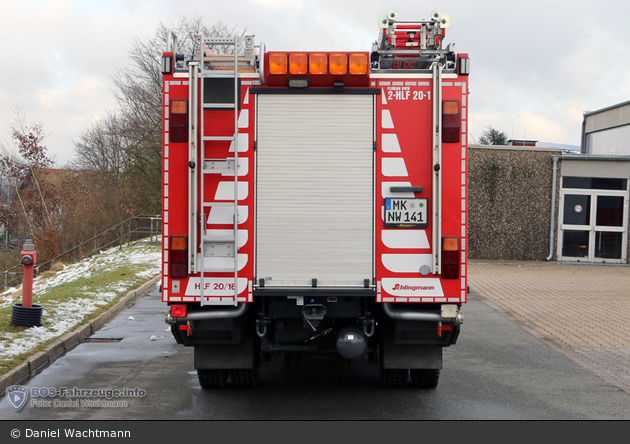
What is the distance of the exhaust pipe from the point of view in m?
5.10

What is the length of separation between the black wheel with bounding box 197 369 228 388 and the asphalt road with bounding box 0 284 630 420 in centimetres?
8

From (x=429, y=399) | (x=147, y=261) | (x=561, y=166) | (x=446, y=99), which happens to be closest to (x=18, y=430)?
(x=429, y=399)

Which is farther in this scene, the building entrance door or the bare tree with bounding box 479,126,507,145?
the bare tree with bounding box 479,126,507,145

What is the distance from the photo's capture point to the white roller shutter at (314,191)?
5133mm

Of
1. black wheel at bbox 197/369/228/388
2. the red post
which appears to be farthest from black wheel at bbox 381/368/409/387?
the red post

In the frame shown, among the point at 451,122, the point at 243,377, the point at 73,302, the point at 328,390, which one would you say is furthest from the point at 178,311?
the point at 73,302

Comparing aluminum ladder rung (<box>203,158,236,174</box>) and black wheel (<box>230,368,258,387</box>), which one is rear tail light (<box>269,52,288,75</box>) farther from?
black wheel (<box>230,368,258,387</box>)

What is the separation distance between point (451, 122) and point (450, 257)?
3.88ft

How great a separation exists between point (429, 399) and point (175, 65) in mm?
4032

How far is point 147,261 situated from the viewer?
18312 millimetres

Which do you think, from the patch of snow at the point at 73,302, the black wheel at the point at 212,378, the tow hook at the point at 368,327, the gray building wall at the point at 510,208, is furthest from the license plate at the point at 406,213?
the gray building wall at the point at 510,208

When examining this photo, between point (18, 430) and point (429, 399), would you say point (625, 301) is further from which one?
point (18, 430)

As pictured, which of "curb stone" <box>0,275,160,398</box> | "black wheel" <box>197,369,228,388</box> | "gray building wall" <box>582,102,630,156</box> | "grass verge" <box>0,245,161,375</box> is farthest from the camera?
"gray building wall" <box>582,102,630,156</box>

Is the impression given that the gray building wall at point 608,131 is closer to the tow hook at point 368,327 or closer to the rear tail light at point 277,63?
the tow hook at point 368,327
